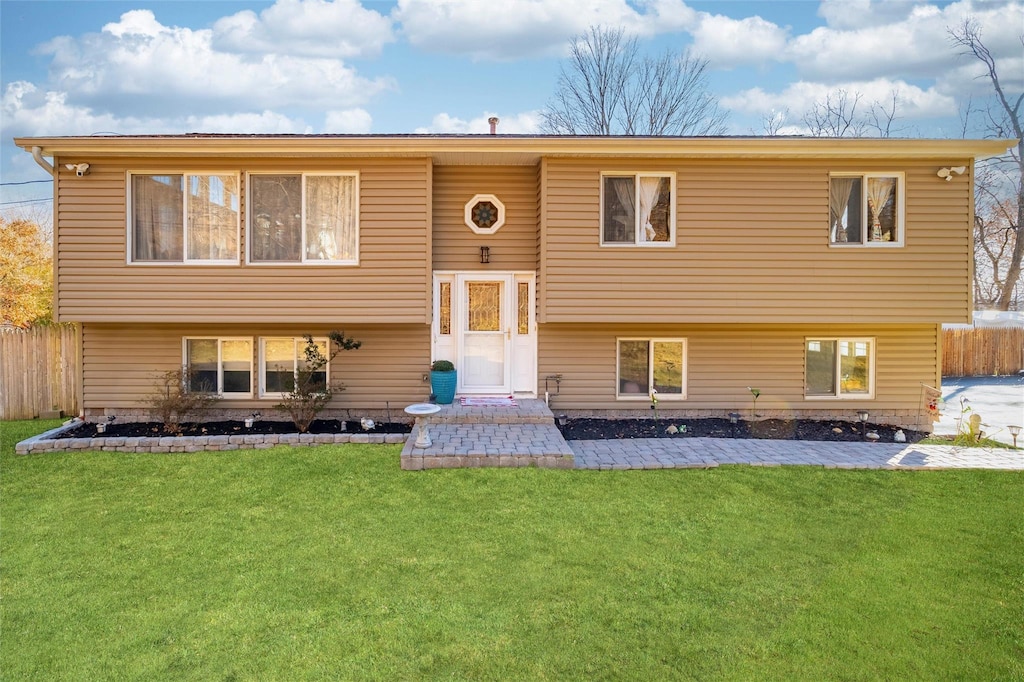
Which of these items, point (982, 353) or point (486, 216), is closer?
point (486, 216)

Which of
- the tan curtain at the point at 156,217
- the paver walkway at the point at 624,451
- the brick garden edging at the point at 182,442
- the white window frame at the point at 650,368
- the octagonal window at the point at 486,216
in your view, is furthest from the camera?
the white window frame at the point at 650,368

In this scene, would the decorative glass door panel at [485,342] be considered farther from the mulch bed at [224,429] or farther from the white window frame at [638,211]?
the white window frame at [638,211]

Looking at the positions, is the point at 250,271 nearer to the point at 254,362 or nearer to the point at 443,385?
the point at 254,362

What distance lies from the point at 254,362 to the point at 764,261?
863 centimetres

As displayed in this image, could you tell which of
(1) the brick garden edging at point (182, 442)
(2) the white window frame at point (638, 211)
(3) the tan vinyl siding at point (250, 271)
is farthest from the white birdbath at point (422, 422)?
(2) the white window frame at point (638, 211)

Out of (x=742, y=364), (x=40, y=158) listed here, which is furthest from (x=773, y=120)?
(x=40, y=158)

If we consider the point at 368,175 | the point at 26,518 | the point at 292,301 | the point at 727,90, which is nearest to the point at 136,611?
the point at 26,518

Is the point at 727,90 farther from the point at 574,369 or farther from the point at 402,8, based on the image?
the point at 574,369

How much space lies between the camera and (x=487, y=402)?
29.2 feet

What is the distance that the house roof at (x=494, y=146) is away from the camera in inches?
313

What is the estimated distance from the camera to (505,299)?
9.35 meters

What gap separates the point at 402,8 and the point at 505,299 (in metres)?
11.1

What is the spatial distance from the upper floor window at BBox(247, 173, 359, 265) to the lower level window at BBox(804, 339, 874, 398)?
8.06m

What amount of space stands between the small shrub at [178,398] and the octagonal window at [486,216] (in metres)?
5.25
